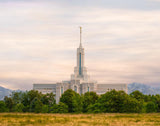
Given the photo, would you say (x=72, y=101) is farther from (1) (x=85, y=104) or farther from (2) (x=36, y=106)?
(2) (x=36, y=106)

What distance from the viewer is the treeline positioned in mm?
76562

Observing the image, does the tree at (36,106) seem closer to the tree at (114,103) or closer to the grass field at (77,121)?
the tree at (114,103)

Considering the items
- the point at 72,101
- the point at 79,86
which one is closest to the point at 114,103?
the point at 72,101

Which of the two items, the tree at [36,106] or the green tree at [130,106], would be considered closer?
the green tree at [130,106]

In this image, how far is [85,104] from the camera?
94688 millimetres

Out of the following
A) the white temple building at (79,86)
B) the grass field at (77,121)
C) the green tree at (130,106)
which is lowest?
the grass field at (77,121)

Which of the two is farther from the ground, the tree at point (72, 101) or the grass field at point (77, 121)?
the tree at point (72, 101)

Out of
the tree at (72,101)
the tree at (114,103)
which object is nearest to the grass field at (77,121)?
the tree at (114,103)

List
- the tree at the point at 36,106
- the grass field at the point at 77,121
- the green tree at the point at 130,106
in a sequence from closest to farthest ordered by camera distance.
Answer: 1. the grass field at the point at 77,121
2. the green tree at the point at 130,106
3. the tree at the point at 36,106

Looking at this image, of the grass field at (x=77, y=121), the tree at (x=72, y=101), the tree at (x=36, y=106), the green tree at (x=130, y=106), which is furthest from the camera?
the tree at (x=72, y=101)

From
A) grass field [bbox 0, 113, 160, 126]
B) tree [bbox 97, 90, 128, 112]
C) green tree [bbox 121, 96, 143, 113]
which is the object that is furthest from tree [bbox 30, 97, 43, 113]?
grass field [bbox 0, 113, 160, 126]

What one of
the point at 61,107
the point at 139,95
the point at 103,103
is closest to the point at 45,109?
the point at 61,107

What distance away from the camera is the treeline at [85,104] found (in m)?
76.6

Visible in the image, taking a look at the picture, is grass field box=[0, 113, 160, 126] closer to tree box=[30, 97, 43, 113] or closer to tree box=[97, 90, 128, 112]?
tree box=[97, 90, 128, 112]
